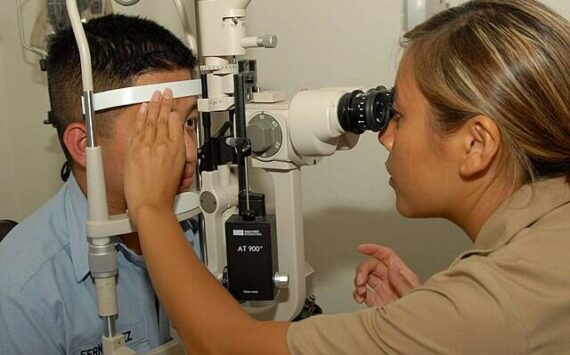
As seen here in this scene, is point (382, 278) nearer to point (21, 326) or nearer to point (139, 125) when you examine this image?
point (139, 125)

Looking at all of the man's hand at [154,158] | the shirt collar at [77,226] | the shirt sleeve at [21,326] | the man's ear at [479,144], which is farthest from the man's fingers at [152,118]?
the man's ear at [479,144]

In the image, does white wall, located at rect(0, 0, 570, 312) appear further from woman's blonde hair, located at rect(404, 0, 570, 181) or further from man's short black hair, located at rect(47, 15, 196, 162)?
woman's blonde hair, located at rect(404, 0, 570, 181)

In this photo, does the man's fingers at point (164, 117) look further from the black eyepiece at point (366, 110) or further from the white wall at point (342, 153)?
the white wall at point (342, 153)

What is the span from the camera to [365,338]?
0.81m

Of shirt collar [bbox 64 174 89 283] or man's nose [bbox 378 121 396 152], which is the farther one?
shirt collar [bbox 64 174 89 283]

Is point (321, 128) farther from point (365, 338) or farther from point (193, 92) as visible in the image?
point (365, 338)

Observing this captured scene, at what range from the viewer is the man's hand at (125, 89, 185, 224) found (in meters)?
1.02

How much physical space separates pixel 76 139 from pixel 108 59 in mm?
164

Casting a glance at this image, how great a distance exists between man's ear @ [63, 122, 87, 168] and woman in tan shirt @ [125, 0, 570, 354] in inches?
8.6

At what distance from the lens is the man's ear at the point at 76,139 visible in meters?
1.23

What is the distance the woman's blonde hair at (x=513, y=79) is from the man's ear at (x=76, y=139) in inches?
25.8

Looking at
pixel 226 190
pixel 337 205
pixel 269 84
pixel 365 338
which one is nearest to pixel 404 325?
pixel 365 338

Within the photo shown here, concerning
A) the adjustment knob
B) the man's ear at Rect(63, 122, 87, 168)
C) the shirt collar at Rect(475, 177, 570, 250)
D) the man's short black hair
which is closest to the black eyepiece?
the adjustment knob

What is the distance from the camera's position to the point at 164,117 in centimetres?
108
